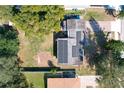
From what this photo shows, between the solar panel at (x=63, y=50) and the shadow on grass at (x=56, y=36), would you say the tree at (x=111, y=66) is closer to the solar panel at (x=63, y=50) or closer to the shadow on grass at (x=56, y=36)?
the solar panel at (x=63, y=50)

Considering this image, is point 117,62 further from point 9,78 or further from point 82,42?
point 9,78

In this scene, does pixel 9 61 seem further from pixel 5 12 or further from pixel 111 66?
pixel 111 66

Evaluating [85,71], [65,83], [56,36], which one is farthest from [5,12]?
[85,71]

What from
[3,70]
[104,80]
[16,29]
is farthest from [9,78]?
[104,80]

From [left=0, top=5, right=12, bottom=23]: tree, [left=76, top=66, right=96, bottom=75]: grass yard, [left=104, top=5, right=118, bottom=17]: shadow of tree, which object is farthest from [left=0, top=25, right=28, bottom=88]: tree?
[left=104, top=5, right=118, bottom=17]: shadow of tree

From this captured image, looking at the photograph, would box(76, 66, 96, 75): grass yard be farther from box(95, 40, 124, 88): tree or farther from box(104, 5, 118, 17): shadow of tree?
box(104, 5, 118, 17): shadow of tree

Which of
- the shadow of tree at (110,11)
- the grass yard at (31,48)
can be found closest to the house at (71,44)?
the grass yard at (31,48)
